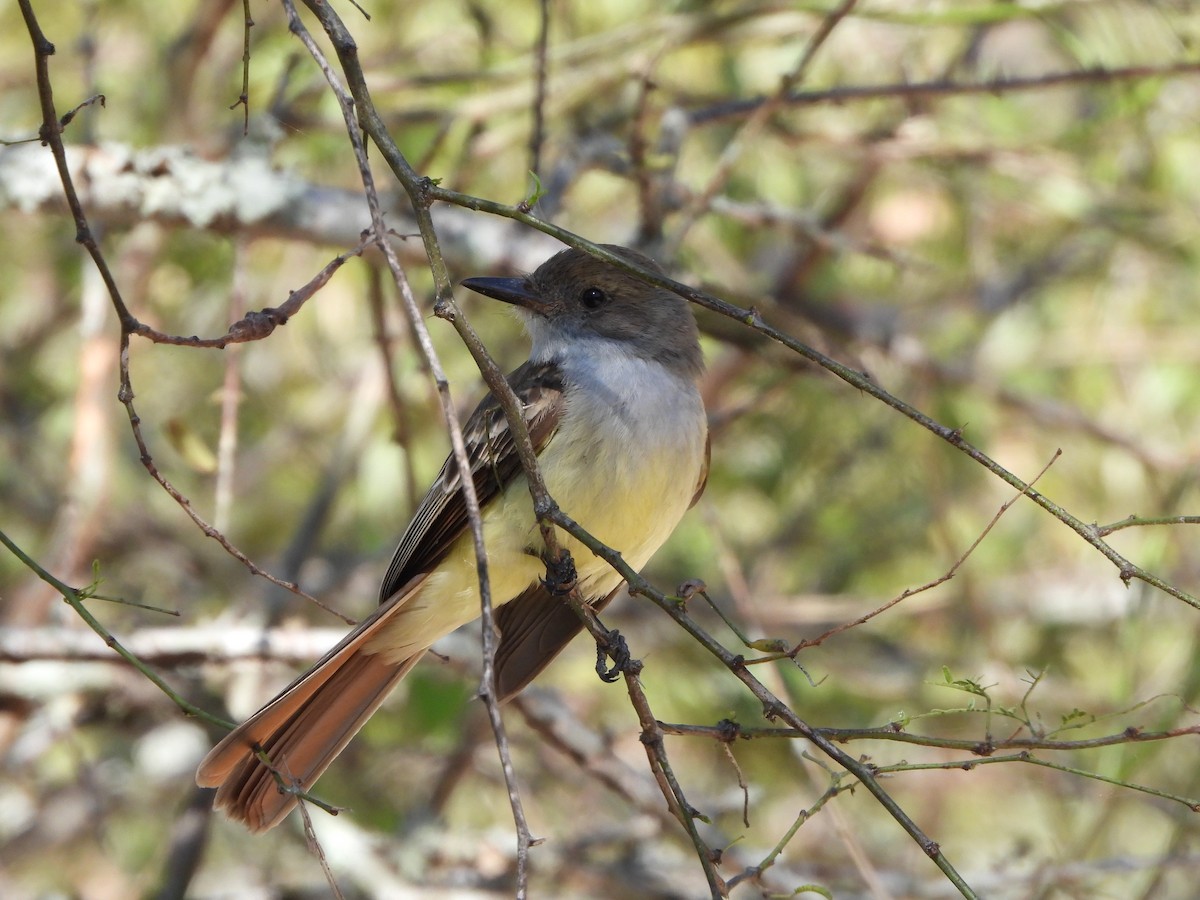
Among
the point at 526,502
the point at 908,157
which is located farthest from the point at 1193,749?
the point at 526,502

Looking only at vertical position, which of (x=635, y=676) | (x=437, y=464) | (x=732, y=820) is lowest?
(x=635, y=676)

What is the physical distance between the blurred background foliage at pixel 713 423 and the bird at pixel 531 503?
426 millimetres

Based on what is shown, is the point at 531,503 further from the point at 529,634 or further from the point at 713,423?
the point at 713,423

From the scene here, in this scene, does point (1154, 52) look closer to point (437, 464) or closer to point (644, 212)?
point (644, 212)

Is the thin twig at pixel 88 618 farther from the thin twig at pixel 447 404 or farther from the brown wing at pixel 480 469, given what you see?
the brown wing at pixel 480 469

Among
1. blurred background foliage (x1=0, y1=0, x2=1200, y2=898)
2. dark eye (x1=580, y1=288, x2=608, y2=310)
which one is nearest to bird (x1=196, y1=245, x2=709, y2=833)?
dark eye (x1=580, y1=288, x2=608, y2=310)

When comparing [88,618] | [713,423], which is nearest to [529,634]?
[713,423]

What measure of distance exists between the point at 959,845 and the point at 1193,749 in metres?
1.15

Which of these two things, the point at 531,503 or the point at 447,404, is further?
the point at 531,503

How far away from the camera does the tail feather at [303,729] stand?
289cm

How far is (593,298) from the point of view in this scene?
12.7ft

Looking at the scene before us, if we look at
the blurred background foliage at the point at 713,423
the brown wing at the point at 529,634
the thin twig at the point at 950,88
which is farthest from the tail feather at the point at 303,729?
the thin twig at the point at 950,88

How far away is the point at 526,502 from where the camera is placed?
3.25 metres

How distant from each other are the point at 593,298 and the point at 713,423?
1.02 metres
